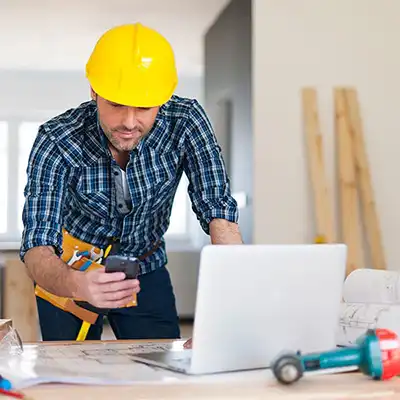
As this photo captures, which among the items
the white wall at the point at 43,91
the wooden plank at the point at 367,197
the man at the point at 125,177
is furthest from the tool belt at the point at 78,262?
the white wall at the point at 43,91

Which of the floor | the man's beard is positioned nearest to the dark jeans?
the man's beard

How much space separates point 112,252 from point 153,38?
0.67 metres

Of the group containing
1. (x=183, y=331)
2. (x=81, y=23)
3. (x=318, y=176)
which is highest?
(x=81, y=23)

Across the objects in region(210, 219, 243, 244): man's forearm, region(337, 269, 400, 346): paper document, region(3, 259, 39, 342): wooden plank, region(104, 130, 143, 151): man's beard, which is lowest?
region(3, 259, 39, 342): wooden plank

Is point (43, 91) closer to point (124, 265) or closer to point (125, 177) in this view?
Result: point (125, 177)

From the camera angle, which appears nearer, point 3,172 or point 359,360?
point 359,360

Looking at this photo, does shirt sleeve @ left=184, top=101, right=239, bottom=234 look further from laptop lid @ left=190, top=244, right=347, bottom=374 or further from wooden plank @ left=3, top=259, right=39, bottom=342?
wooden plank @ left=3, top=259, right=39, bottom=342

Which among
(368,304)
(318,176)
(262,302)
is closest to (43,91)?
(318,176)

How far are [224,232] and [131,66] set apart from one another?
0.51 metres

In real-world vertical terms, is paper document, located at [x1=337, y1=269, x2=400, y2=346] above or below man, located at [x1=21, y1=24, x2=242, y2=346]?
below

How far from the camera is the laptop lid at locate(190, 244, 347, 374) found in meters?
1.30

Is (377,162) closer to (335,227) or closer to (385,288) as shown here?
(335,227)

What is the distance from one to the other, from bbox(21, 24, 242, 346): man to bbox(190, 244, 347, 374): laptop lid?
523 millimetres

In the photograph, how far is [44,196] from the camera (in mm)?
2062
